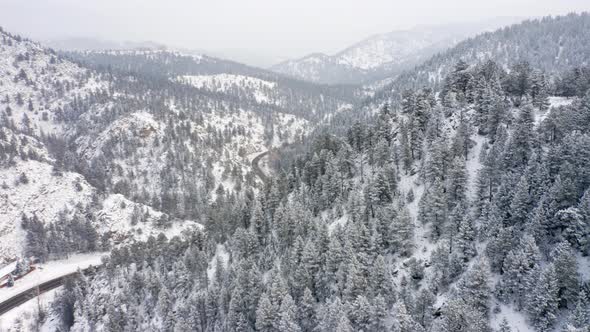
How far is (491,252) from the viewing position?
63.4 meters

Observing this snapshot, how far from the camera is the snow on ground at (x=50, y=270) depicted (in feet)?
410

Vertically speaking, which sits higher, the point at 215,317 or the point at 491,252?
the point at 491,252

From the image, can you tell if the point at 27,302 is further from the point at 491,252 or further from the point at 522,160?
the point at 522,160

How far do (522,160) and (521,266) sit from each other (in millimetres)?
32454

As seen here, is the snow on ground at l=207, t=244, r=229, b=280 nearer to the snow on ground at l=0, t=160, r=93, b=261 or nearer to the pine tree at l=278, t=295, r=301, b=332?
the pine tree at l=278, t=295, r=301, b=332

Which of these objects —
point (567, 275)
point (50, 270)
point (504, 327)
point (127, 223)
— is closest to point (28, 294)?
point (50, 270)

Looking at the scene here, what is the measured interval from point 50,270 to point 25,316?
99.8 ft

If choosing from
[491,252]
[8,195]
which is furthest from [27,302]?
[491,252]

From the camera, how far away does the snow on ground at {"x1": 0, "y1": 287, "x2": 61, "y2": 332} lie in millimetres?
107938

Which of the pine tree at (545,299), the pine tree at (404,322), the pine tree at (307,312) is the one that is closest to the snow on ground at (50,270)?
the pine tree at (307,312)

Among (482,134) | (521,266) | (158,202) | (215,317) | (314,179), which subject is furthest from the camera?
(158,202)

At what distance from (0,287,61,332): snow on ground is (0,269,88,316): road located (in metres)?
2.21

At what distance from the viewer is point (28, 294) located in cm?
12138

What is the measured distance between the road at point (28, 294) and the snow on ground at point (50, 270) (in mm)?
2451
